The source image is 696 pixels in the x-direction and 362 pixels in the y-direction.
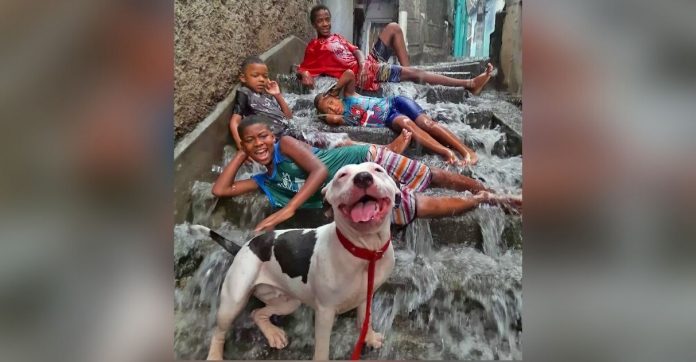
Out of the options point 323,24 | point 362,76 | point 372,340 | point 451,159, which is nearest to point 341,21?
point 323,24

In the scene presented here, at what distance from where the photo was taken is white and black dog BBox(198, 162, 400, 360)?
1.07 meters

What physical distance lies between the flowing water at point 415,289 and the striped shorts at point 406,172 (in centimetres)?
3

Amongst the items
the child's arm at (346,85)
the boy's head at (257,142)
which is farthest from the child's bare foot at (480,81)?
the boy's head at (257,142)

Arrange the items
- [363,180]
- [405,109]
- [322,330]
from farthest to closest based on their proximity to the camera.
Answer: [405,109] < [322,330] < [363,180]

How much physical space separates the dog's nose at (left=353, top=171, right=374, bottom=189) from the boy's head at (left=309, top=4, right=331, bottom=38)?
0.46 metres

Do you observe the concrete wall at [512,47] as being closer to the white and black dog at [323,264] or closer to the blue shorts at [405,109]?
the blue shorts at [405,109]

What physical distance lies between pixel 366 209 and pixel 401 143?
266 mm

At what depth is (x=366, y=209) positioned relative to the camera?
1.06 meters

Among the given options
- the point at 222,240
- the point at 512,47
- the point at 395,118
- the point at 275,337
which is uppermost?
the point at 512,47

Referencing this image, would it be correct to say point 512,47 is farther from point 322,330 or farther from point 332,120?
point 322,330

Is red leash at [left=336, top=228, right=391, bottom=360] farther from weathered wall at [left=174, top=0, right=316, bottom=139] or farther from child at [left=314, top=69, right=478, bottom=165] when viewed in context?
weathered wall at [left=174, top=0, right=316, bottom=139]
